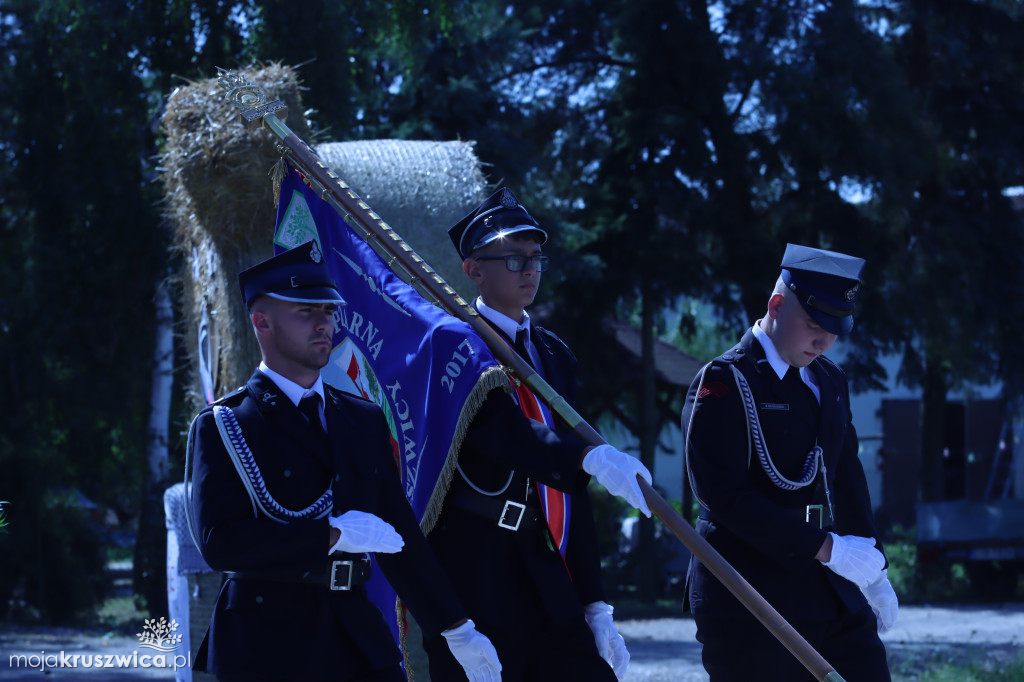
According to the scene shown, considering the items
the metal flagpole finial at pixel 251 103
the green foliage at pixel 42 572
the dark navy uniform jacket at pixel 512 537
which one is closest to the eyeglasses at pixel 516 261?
the dark navy uniform jacket at pixel 512 537

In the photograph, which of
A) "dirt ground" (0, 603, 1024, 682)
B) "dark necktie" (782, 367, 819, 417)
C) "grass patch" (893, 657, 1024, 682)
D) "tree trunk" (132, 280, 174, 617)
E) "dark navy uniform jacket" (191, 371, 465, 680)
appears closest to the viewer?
"dark navy uniform jacket" (191, 371, 465, 680)

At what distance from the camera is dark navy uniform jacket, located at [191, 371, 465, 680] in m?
3.13

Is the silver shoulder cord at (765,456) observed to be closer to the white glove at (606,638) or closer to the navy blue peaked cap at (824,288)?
the navy blue peaked cap at (824,288)

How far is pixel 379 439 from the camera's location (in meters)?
3.51

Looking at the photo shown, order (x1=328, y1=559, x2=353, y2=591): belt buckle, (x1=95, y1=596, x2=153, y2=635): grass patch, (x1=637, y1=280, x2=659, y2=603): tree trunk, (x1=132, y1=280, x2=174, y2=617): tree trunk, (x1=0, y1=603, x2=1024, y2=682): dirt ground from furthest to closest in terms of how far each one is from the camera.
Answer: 1. (x1=637, y1=280, x2=659, y2=603): tree trunk
2. (x1=132, y1=280, x2=174, y2=617): tree trunk
3. (x1=95, y1=596, x2=153, y2=635): grass patch
4. (x1=0, y1=603, x2=1024, y2=682): dirt ground
5. (x1=328, y1=559, x2=353, y2=591): belt buckle

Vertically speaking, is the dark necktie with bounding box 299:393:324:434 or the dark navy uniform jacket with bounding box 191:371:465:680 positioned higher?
the dark necktie with bounding box 299:393:324:434

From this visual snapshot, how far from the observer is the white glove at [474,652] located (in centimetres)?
351

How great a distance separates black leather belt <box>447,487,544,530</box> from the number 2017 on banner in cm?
35

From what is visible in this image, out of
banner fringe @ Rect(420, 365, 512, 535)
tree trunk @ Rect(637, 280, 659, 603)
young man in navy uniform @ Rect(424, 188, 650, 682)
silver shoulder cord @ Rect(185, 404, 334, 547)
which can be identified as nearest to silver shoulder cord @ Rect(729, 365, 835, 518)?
young man in navy uniform @ Rect(424, 188, 650, 682)

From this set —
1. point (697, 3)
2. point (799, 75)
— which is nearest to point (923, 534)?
point (799, 75)

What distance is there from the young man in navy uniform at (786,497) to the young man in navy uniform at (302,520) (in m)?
0.99

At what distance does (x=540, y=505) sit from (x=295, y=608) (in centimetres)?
109

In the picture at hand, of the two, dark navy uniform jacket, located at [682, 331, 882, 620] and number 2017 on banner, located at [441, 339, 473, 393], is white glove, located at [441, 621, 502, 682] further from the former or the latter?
dark navy uniform jacket, located at [682, 331, 882, 620]

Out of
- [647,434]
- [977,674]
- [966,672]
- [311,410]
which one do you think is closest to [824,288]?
[311,410]
